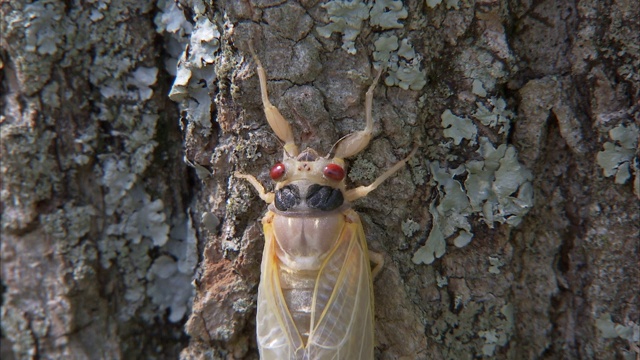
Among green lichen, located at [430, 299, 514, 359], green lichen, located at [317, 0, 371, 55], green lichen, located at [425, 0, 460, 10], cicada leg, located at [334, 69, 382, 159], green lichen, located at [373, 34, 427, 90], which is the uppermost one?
green lichen, located at [425, 0, 460, 10]

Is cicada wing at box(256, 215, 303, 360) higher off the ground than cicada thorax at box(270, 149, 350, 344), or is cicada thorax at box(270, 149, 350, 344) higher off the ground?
cicada thorax at box(270, 149, 350, 344)

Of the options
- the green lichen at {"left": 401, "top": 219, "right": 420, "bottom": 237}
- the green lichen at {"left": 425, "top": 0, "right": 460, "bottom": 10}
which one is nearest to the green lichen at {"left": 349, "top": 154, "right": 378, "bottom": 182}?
the green lichen at {"left": 401, "top": 219, "right": 420, "bottom": 237}

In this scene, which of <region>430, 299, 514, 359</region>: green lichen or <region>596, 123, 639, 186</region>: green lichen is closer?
<region>596, 123, 639, 186</region>: green lichen

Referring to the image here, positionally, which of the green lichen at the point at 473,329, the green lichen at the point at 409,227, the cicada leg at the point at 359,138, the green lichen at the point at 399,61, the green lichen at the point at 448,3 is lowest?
the green lichen at the point at 473,329

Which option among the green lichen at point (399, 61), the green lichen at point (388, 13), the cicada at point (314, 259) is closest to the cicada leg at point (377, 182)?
the cicada at point (314, 259)

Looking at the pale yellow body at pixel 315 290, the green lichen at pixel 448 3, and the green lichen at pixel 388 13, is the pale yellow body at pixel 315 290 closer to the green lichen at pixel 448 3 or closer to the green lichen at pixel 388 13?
the green lichen at pixel 388 13

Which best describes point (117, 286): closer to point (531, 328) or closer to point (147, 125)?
point (147, 125)

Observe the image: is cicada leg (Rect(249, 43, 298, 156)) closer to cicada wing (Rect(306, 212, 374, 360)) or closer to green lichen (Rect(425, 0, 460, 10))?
cicada wing (Rect(306, 212, 374, 360))

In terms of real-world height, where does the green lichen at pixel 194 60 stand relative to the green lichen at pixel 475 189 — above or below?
above
